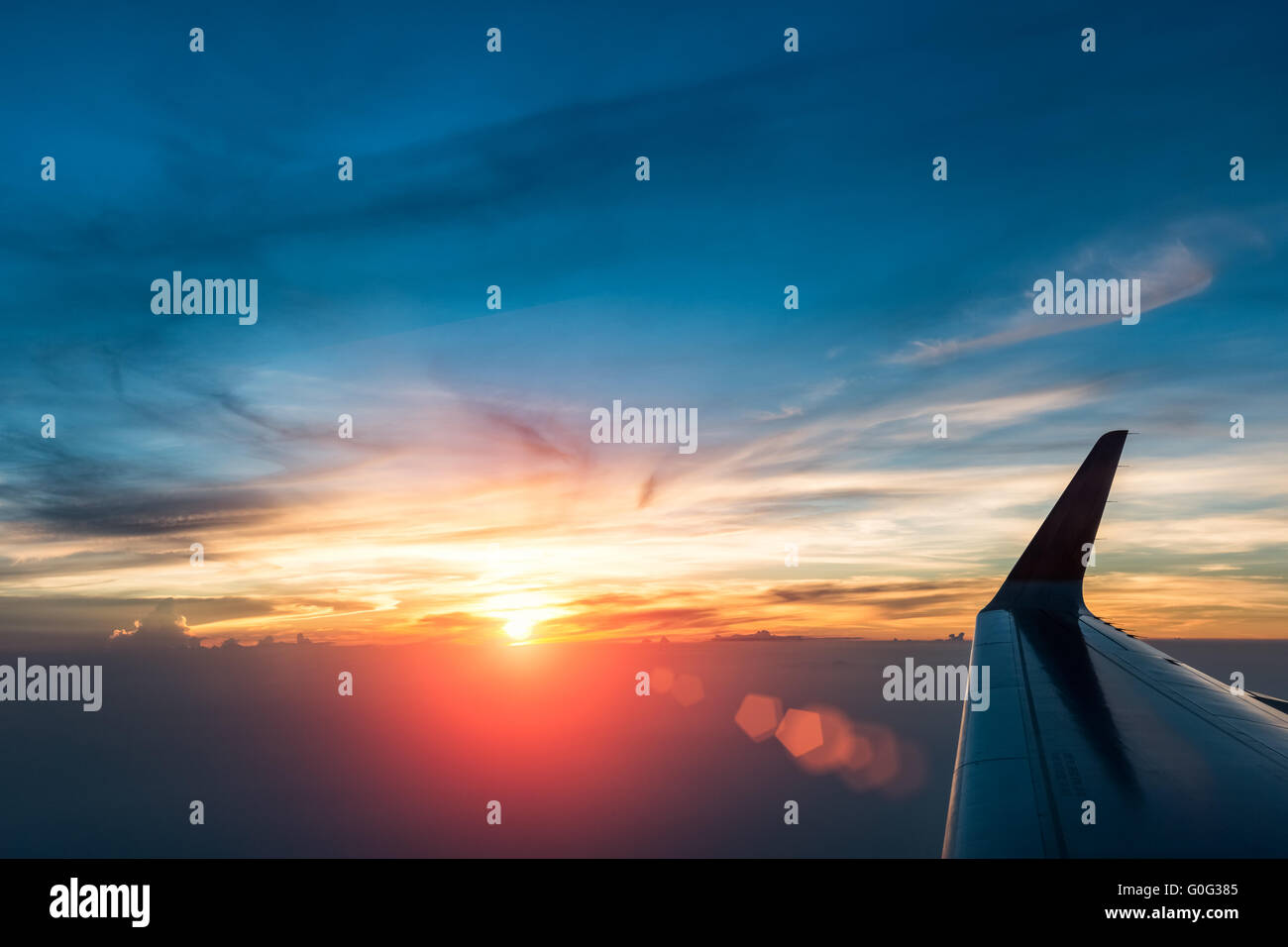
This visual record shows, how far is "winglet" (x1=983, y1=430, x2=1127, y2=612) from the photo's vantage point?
66.1ft

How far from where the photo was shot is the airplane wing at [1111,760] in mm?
6457

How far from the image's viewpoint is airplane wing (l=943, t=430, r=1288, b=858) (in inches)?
254

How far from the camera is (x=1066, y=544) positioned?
2070 cm

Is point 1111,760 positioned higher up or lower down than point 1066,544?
lower down

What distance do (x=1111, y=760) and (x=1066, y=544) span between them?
14186mm

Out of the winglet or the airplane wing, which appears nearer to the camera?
the airplane wing

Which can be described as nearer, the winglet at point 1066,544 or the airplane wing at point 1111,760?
the airplane wing at point 1111,760

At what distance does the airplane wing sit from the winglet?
434 centimetres

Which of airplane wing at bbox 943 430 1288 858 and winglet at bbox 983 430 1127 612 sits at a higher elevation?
winglet at bbox 983 430 1127 612

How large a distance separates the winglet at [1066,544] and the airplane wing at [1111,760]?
171 inches

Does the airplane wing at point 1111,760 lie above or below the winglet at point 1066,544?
below
